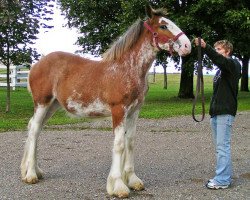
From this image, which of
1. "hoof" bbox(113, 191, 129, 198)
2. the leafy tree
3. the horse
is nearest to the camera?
"hoof" bbox(113, 191, 129, 198)

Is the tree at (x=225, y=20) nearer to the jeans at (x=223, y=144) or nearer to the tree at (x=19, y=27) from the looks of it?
the tree at (x=19, y=27)

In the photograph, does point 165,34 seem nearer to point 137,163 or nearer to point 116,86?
point 116,86

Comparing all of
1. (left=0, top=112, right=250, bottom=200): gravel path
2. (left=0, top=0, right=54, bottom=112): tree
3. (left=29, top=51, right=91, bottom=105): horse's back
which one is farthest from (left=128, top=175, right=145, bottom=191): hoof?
(left=0, top=0, right=54, bottom=112): tree

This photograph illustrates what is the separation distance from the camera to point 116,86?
20.9 ft

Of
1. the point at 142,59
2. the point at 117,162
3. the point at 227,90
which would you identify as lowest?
the point at 117,162

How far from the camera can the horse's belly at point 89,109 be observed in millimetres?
6523

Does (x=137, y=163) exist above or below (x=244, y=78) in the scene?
below

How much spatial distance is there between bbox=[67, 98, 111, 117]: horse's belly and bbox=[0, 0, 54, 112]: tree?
10.7 metres

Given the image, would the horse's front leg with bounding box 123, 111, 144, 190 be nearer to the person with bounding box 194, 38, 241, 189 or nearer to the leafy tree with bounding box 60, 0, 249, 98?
the person with bounding box 194, 38, 241, 189

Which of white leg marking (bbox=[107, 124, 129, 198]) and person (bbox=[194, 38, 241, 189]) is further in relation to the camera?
person (bbox=[194, 38, 241, 189])

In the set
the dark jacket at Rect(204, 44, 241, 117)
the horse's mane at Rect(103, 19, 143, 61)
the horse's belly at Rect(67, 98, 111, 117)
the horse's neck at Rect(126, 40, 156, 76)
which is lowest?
the horse's belly at Rect(67, 98, 111, 117)

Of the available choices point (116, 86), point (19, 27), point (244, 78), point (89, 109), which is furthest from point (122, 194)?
point (244, 78)

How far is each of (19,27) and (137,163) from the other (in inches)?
407

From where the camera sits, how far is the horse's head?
19.9 ft
